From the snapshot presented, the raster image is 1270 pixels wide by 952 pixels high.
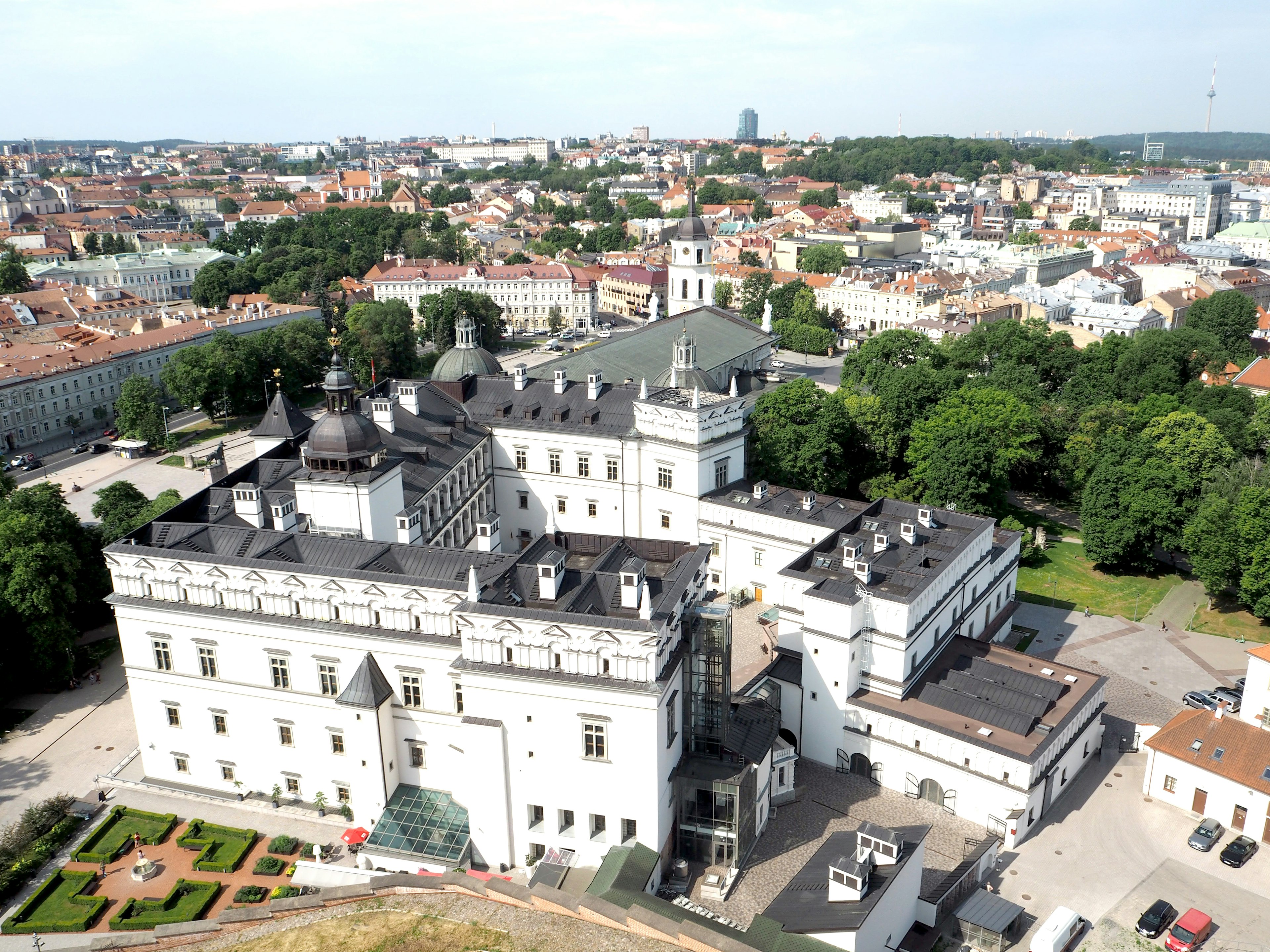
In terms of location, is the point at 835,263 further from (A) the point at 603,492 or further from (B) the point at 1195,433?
(A) the point at 603,492

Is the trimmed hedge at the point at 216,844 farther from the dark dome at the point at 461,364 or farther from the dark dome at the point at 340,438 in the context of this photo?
the dark dome at the point at 461,364

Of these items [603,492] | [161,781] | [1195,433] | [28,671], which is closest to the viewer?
[161,781]

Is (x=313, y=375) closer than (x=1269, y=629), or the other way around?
(x=1269, y=629)

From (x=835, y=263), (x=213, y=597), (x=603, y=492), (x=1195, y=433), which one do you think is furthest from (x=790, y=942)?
(x=835, y=263)

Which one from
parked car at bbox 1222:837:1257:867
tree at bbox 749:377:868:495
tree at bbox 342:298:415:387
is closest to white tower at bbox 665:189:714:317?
tree at bbox 749:377:868:495

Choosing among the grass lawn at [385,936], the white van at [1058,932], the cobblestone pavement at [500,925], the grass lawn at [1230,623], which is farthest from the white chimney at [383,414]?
the grass lawn at [1230,623]

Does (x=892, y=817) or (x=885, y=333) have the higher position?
(x=885, y=333)

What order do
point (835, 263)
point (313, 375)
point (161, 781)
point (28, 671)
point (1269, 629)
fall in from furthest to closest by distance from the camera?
point (835, 263) → point (313, 375) → point (1269, 629) → point (28, 671) → point (161, 781)
